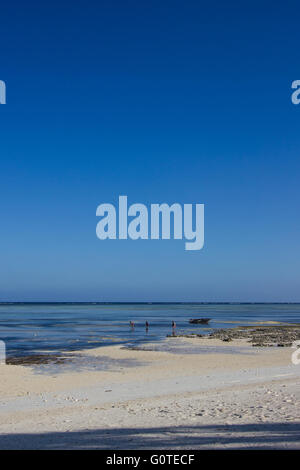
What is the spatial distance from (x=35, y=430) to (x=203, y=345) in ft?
101

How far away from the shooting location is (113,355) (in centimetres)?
3388

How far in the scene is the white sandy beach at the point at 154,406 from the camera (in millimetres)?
11398

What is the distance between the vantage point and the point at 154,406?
52.1 feet

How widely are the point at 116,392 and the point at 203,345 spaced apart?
24.0 m

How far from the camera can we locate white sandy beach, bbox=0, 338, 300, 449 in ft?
37.4

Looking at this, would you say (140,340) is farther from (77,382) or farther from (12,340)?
(77,382)
